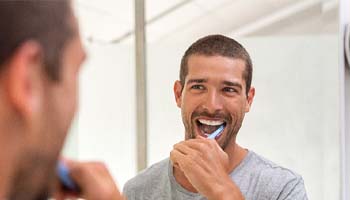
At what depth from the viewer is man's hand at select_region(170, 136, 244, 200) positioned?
37.7 inches

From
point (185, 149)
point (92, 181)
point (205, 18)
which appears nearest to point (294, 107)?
point (205, 18)

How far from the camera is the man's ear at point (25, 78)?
1.12ft

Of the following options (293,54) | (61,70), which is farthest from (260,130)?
(61,70)

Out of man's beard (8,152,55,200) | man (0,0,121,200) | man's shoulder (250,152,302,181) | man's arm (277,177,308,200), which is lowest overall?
man's arm (277,177,308,200)

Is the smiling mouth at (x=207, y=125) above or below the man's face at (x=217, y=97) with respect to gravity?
below

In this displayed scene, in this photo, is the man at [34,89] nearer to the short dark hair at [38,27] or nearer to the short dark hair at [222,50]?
the short dark hair at [38,27]

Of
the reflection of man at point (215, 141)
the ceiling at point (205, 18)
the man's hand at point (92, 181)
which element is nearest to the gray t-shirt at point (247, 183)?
the reflection of man at point (215, 141)

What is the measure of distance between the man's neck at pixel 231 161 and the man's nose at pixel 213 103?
0.08 meters

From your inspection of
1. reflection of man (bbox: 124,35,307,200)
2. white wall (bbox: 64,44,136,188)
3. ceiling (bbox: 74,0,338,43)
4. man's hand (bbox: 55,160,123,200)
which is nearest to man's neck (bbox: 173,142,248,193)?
reflection of man (bbox: 124,35,307,200)

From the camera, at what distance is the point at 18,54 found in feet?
1.14

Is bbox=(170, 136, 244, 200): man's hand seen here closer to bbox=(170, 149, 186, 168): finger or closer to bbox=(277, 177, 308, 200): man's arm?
bbox=(170, 149, 186, 168): finger

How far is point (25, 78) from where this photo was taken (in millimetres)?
346

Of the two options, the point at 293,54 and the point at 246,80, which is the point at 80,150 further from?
the point at 246,80

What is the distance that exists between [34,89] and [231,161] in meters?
0.78
